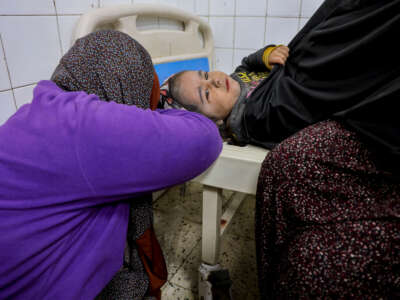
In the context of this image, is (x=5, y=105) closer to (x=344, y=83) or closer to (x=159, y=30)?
(x=159, y=30)

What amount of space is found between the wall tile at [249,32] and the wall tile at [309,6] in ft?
0.66

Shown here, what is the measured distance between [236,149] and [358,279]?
423 millimetres

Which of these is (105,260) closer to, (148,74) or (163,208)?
(148,74)

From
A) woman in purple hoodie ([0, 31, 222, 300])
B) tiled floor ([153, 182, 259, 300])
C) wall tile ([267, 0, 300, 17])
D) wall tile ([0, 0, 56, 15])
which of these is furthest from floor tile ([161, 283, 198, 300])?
wall tile ([267, 0, 300, 17])

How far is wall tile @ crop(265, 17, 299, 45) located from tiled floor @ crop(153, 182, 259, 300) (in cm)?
88

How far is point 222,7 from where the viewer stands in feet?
5.10

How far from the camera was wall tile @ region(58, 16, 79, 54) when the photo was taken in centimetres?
97

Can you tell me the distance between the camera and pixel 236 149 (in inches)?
30.9

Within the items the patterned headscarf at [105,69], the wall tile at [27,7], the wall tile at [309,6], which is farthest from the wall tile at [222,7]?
the patterned headscarf at [105,69]

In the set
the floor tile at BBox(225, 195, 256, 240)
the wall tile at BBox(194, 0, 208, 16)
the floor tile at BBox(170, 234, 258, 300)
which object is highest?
the wall tile at BBox(194, 0, 208, 16)

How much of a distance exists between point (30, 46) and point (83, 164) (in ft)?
2.18

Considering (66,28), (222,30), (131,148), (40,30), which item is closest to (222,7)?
(222,30)

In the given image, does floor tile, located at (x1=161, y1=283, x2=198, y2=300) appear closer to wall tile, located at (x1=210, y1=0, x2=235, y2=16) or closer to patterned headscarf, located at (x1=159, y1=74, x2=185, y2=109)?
patterned headscarf, located at (x1=159, y1=74, x2=185, y2=109)

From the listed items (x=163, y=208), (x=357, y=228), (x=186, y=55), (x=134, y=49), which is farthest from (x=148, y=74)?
(x=163, y=208)
